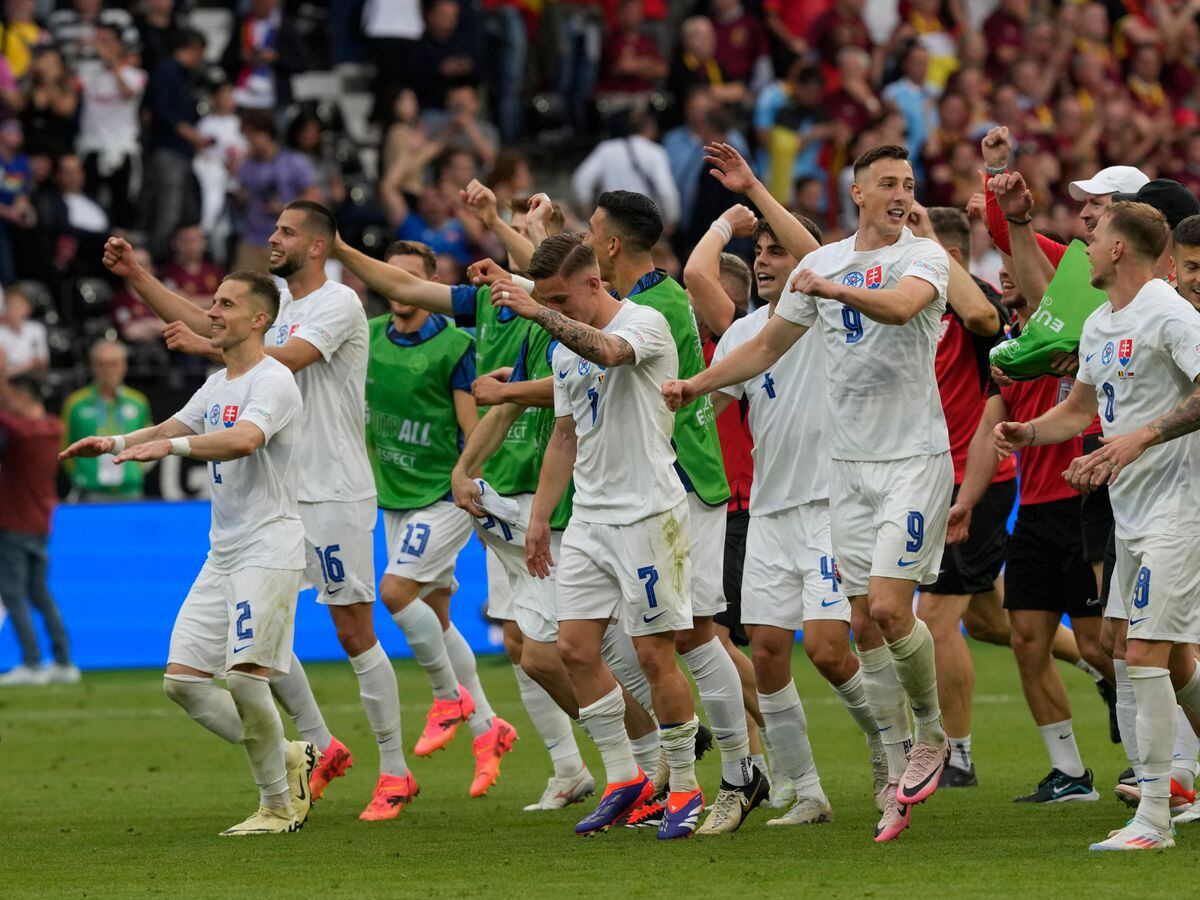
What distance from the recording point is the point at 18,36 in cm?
2156

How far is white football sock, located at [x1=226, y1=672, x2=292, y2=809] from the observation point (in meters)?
9.27

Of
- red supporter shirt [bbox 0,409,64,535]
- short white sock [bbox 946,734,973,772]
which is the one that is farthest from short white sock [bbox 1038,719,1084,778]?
red supporter shirt [bbox 0,409,64,535]

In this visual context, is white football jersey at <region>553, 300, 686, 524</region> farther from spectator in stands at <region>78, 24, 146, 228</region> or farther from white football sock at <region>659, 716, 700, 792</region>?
spectator in stands at <region>78, 24, 146, 228</region>

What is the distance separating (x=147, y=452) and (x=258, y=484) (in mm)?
843

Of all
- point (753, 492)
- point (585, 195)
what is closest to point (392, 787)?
point (753, 492)

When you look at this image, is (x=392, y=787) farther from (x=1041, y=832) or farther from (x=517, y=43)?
(x=517, y=43)

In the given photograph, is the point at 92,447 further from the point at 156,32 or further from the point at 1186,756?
the point at 156,32

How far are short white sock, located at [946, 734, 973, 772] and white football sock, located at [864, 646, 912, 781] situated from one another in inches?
72.1

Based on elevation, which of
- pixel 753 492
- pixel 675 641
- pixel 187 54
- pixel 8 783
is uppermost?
pixel 187 54

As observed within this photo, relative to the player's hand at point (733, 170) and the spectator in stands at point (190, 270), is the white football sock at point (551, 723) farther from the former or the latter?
the spectator in stands at point (190, 270)

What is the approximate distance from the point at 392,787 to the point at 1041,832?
3.35 metres

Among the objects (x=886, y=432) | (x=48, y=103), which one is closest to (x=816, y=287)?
(x=886, y=432)

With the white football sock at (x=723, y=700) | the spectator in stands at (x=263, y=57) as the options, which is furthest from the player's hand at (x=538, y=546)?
the spectator in stands at (x=263, y=57)

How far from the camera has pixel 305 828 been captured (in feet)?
31.8
